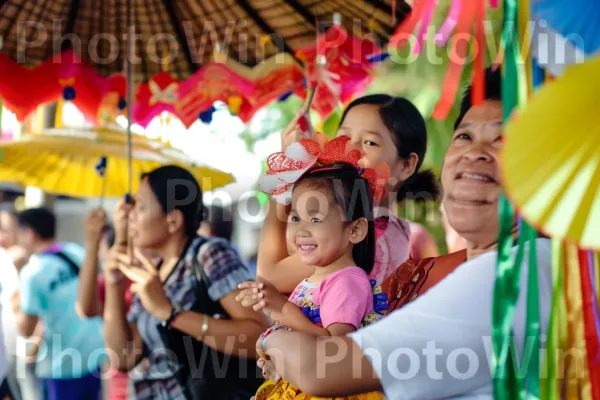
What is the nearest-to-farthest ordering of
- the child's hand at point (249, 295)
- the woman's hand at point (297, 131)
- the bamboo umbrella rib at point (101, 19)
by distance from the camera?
1. the child's hand at point (249, 295)
2. the woman's hand at point (297, 131)
3. the bamboo umbrella rib at point (101, 19)

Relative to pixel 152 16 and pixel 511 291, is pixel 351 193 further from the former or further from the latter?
pixel 152 16

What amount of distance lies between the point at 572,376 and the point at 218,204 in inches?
116

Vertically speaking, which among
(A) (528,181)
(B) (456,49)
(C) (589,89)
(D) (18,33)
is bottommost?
(A) (528,181)

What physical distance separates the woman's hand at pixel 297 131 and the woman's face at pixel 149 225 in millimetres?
603

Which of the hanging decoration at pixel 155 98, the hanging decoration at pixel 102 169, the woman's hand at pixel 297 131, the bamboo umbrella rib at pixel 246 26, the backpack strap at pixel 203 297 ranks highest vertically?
the bamboo umbrella rib at pixel 246 26

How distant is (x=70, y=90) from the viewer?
2850mm

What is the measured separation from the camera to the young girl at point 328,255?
5.10 ft

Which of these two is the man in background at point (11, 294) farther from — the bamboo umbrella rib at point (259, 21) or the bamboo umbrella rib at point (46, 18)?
the bamboo umbrella rib at point (259, 21)

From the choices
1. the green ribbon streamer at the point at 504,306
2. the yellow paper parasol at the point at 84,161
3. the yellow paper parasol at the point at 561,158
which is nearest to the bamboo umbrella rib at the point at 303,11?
the yellow paper parasol at the point at 84,161

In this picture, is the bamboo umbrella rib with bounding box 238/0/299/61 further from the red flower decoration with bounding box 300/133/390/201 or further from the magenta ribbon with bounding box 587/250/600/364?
the magenta ribbon with bounding box 587/250/600/364

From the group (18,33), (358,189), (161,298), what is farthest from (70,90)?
(358,189)

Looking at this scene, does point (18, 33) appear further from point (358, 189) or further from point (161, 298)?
point (358, 189)

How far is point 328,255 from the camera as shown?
166 centimetres

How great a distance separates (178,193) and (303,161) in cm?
106
